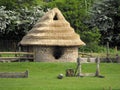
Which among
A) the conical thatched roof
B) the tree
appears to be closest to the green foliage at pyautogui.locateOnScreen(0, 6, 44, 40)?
the tree

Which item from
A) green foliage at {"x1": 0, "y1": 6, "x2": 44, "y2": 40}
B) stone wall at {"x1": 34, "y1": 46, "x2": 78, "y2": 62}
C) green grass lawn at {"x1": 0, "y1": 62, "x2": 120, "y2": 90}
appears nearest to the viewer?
green grass lawn at {"x1": 0, "y1": 62, "x2": 120, "y2": 90}

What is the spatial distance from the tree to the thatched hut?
21.4m

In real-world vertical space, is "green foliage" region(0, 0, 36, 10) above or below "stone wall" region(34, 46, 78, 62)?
above

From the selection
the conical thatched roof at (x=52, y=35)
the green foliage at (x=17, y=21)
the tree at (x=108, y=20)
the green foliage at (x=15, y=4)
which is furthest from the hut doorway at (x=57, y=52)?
the tree at (x=108, y=20)

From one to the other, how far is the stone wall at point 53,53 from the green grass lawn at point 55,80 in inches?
211

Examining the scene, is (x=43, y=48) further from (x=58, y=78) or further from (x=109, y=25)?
(x=109, y=25)

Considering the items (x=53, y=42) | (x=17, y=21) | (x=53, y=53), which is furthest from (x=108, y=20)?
(x=53, y=42)

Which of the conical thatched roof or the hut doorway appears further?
the hut doorway

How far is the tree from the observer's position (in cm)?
7588

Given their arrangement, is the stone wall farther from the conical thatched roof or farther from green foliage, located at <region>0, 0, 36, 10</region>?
green foliage, located at <region>0, 0, 36, 10</region>

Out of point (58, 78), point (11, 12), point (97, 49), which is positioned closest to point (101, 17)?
point (97, 49)

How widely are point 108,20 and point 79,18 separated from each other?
4123 millimetres

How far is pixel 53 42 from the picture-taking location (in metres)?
53.4

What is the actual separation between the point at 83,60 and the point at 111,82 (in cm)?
1477
